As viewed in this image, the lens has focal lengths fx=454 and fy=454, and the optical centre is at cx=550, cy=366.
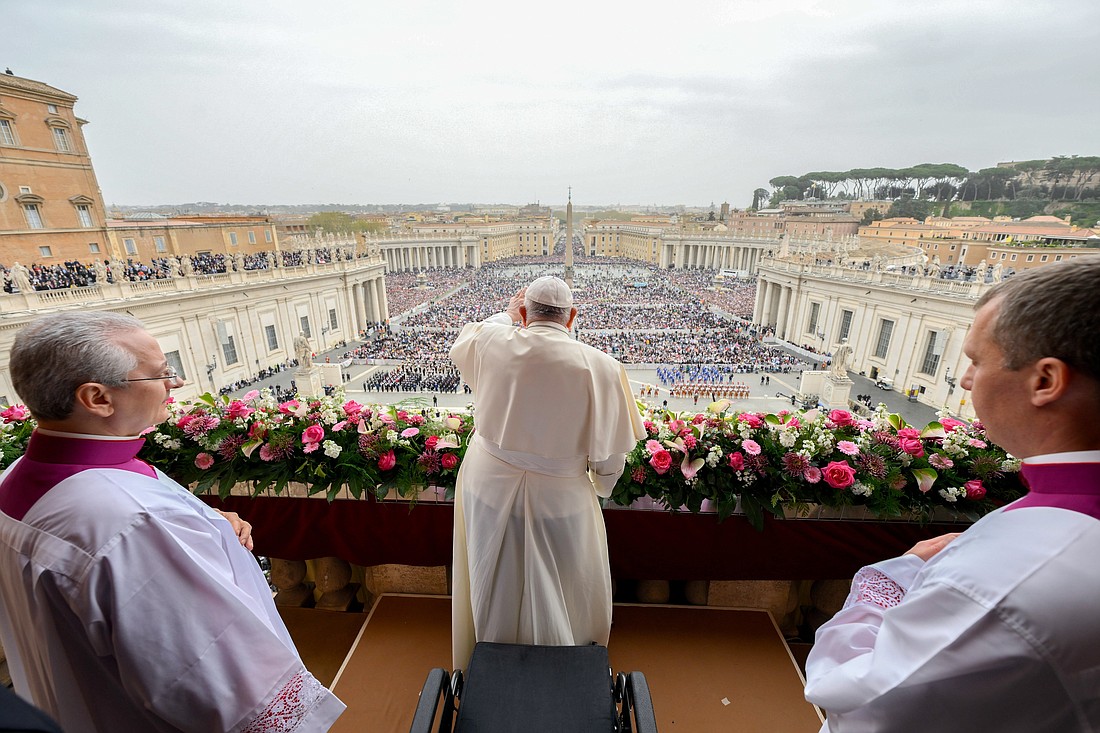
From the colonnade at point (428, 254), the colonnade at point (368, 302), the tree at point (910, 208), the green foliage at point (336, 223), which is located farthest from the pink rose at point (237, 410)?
the tree at point (910, 208)

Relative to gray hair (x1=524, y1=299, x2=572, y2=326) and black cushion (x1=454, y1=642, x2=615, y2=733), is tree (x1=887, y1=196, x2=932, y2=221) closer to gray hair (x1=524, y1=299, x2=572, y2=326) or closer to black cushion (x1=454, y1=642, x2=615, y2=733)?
gray hair (x1=524, y1=299, x2=572, y2=326)

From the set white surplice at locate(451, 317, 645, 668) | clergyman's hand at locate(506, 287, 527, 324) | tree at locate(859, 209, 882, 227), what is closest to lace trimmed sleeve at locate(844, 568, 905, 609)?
white surplice at locate(451, 317, 645, 668)

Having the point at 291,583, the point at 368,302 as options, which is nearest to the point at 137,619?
the point at 291,583

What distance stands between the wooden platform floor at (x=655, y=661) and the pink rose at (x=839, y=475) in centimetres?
79

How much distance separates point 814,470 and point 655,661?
1005 millimetres

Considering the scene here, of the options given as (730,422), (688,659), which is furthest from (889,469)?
(688,659)

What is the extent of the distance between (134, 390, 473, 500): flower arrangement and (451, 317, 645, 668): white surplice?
0.31m

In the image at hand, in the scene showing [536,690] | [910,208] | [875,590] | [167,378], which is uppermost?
[910,208]

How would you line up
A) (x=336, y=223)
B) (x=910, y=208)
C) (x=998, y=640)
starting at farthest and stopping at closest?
(x=336, y=223), (x=910, y=208), (x=998, y=640)

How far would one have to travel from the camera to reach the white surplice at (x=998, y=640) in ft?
1.74

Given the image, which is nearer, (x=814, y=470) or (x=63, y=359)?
(x=63, y=359)

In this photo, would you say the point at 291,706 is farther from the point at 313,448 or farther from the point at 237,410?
the point at 237,410

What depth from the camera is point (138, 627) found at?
2.56ft

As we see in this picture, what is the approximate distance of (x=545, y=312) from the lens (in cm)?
147
